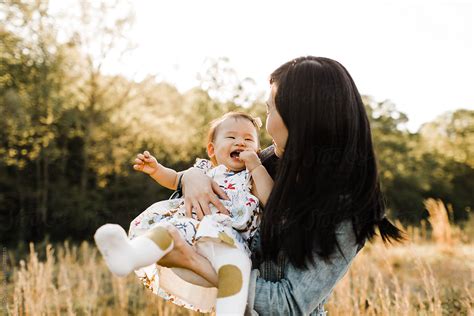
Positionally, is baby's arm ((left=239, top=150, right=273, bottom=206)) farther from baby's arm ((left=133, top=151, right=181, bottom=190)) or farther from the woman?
baby's arm ((left=133, top=151, right=181, bottom=190))

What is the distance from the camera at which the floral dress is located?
1548 mm

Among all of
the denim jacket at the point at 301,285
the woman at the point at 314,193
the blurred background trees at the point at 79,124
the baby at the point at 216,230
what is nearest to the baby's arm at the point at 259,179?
the baby at the point at 216,230

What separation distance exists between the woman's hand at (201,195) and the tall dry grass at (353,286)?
4.17 ft

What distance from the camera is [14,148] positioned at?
11000 millimetres

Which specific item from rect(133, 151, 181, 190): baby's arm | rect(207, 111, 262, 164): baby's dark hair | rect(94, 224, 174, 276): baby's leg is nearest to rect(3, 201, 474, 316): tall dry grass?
rect(207, 111, 262, 164): baby's dark hair

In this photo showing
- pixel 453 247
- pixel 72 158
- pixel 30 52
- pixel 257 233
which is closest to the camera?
pixel 257 233

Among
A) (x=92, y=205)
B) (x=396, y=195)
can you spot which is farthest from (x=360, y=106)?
(x=396, y=195)

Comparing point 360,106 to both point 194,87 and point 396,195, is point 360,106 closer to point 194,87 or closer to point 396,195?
point 194,87

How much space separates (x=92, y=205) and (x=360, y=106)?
34.3 feet

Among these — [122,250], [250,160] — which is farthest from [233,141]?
[122,250]

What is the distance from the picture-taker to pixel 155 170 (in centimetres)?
197

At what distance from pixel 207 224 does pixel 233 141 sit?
604mm

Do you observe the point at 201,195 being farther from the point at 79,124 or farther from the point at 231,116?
the point at 79,124

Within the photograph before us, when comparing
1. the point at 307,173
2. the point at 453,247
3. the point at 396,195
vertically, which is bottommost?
the point at 396,195
